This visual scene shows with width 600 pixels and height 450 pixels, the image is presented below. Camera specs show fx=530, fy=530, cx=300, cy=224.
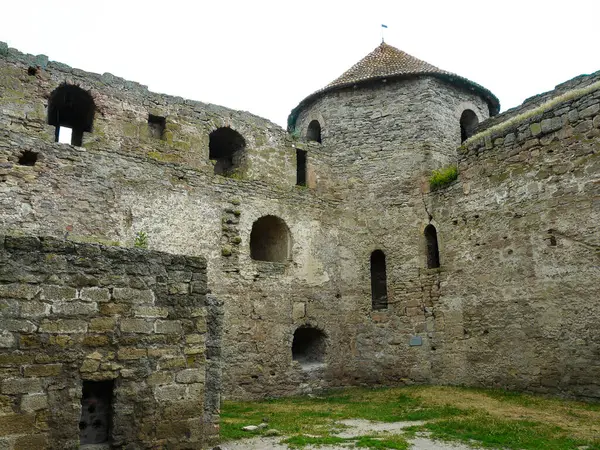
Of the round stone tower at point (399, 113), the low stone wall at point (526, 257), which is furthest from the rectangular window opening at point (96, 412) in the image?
the round stone tower at point (399, 113)

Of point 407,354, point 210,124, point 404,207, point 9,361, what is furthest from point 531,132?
point 9,361

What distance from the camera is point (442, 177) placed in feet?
43.3

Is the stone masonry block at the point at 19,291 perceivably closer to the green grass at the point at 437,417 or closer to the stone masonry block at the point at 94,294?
the stone masonry block at the point at 94,294

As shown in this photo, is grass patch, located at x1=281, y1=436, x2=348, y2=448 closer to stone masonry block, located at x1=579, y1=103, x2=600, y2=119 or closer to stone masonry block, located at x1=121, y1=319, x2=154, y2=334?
stone masonry block, located at x1=121, y1=319, x2=154, y2=334

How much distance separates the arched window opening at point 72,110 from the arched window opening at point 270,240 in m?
4.80

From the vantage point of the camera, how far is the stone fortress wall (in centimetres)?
1023

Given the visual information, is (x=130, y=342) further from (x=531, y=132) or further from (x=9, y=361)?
(x=531, y=132)

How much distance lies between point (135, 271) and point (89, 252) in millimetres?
545

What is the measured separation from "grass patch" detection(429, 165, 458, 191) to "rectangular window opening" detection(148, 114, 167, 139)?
6.75 metres

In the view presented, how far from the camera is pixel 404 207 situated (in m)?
13.8

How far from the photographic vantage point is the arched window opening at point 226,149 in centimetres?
1373

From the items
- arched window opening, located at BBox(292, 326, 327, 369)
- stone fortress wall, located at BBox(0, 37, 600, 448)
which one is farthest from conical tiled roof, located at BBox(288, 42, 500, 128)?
arched window opening, located at BBox(292, 326, 327, 369)

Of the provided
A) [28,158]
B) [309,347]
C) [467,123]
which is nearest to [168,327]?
[28,158]

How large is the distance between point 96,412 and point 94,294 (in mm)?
1286
